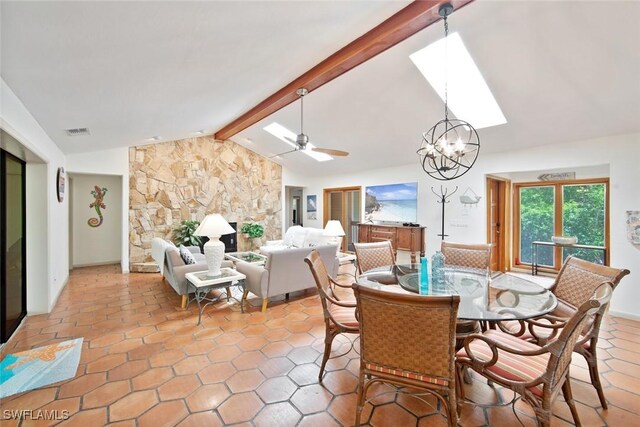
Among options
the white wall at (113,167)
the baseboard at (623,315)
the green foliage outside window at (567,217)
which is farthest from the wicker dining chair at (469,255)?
the white wall at (113,167)

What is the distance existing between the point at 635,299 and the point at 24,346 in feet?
22.6

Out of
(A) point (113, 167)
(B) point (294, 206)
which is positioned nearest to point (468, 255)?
(A) point (113, 167)

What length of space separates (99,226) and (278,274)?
17.5 feet

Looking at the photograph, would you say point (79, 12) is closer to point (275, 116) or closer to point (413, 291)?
point (413, 291)

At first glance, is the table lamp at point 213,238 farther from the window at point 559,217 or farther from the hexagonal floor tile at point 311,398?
the window at point 559,217

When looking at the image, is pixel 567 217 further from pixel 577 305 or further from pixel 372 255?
pixel 372 255

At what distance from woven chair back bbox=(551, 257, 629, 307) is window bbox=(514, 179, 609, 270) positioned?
3.25 meters

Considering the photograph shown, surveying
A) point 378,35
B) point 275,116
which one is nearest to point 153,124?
point 275,116

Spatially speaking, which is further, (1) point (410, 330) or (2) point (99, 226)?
(2) point (99, 226)

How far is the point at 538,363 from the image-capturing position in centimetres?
170

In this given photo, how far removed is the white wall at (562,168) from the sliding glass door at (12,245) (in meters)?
6.24

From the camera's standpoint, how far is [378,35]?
2.75m

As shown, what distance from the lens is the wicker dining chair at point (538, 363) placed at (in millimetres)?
1400

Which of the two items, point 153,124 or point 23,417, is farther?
point 153,124
